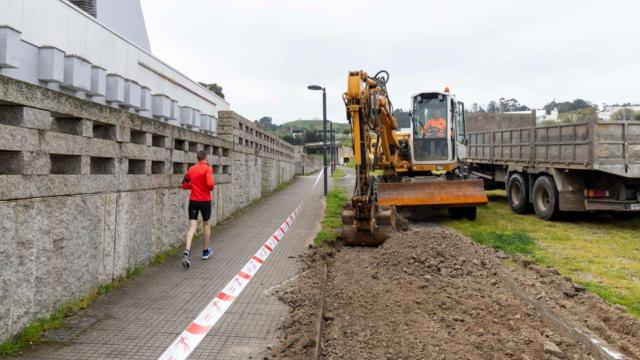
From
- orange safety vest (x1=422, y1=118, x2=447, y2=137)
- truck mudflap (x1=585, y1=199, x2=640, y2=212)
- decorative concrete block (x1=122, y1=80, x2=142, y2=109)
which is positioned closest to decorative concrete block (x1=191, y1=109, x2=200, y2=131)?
decorative concrete block (x1=122, y1=80, x2=142, y2=109)

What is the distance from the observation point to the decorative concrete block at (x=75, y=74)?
36.2ft

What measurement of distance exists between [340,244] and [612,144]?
263 inches

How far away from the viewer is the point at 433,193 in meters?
12.1

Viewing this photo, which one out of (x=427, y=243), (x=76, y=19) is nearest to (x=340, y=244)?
(x=427, y=243)

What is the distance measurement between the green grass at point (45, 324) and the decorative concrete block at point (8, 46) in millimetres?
5631

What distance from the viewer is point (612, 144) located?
35.9 feet

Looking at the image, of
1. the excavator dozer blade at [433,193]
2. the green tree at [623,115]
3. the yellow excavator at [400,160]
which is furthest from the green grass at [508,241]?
the green tree at [623,115]

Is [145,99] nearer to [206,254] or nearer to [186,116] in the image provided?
[186,116]

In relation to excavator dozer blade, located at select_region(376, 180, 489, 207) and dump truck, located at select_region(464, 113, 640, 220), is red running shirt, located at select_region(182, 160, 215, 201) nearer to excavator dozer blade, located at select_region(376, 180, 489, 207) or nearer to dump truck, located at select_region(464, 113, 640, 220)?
excavator dozer blade, located at select_region(376, 180, 489, 207)

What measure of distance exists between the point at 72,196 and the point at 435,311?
418 centimetres

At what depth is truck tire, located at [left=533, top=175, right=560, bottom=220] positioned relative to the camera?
40.5 feet

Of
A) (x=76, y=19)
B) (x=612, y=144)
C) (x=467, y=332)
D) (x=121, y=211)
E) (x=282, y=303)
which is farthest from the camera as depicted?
(x=76, y=19)

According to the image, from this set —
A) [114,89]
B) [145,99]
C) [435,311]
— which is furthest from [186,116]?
[435,311]

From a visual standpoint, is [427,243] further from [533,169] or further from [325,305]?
[533,169]
